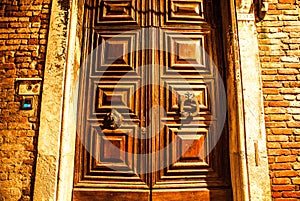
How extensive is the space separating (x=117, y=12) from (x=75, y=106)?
4.78 ft

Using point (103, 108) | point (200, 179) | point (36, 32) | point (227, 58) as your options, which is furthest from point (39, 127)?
point (227, 58)

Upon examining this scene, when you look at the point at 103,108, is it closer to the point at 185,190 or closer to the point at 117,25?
the point at 117,25

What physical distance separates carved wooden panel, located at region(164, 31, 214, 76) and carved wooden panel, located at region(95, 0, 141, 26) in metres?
0.55

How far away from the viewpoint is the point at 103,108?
137 inches

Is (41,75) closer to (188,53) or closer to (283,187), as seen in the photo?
(188,53)

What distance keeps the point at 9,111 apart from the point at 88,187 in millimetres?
1332

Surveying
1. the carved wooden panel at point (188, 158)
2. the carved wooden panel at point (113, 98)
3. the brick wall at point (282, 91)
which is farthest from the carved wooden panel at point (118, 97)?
the brick wall at point (282, 91)

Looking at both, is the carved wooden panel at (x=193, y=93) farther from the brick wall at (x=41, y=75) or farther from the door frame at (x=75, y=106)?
the brick wall at (x=41, y=75)

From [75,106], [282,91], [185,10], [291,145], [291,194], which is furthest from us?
[185,10]

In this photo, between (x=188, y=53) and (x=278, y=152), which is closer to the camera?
(x=278, y=152)

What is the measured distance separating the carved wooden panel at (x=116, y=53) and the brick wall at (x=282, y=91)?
1.66 meters

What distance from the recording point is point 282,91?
3.34 metres

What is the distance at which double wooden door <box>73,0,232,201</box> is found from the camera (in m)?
3.29

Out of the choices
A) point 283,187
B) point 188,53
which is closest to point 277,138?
point 283,187
